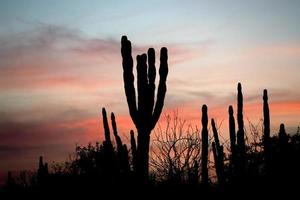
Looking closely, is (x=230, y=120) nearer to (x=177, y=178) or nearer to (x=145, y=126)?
(x=177, y=178)

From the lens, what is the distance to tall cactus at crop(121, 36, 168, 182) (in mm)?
14156

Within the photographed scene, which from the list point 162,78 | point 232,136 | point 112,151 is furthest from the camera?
point 232,136

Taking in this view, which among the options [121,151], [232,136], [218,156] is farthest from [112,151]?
[232,136]

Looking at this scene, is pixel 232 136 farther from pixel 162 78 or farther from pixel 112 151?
pixel 162 78

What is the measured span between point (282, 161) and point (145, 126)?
10435 millimetres

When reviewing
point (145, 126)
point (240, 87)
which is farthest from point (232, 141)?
point (145, 126)

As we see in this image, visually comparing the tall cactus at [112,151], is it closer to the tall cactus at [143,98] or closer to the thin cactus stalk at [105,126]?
the thin cactus stalk at [105,126]

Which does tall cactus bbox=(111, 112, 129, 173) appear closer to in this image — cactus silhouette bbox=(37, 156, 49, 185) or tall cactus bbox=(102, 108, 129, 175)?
tall cactus bbox=(102, 108, 129, 175)

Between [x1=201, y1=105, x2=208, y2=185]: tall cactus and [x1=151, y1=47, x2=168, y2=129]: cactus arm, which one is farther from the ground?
[x1=151, y1=47, x2=168, y2=129]: cactus arm

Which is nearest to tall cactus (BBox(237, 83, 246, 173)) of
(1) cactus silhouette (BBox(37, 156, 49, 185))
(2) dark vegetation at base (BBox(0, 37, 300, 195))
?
(2) dark vegetation at base (BBox(0, 37, 300, 195))

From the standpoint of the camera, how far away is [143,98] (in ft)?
47.2

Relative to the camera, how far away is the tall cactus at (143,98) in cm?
1416

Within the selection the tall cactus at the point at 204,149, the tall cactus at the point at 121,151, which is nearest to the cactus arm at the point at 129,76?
the tall cactus at the point at 121,151

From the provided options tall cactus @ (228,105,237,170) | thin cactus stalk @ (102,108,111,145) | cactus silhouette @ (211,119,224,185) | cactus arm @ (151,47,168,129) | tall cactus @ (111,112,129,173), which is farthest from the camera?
thin cactus stalk @ (102,108,111,145)
